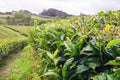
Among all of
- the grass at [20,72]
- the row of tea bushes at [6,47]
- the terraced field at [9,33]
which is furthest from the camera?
the terraced field at [9,33]

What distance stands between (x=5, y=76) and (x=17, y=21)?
63.0 meters

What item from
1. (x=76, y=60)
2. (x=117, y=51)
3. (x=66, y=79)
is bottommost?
(x=66, y=79)

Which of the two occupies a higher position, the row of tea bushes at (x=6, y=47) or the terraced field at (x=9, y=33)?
the row of tea bushes at (x=6, y=47)

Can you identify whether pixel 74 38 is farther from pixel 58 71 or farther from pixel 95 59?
pixel 95 59

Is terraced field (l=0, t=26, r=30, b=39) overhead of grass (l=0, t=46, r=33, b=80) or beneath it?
beneath

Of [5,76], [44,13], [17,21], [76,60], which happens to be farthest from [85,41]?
[44,13]

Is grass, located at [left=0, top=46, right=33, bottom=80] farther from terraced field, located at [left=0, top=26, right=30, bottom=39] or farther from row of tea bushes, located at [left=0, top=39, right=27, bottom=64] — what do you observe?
terraced field, located at [left=0, top=26, right=30, bottom=39]

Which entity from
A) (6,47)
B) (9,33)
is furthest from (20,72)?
(9,33)

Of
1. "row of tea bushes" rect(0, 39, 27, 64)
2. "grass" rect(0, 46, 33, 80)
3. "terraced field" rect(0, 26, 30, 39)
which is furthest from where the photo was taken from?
"terraced field" rect(0, 26, 30, 39)

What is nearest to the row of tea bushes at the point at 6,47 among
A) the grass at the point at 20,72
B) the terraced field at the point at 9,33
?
the grass at the point at 20,72

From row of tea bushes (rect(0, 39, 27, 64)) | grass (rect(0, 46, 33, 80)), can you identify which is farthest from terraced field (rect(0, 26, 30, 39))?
grass (rect(0, 46, 33, 80))

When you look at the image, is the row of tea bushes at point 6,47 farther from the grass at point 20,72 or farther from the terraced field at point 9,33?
the terraced field at point 9,33

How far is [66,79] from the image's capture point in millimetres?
3256

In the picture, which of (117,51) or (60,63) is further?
(60,63)
